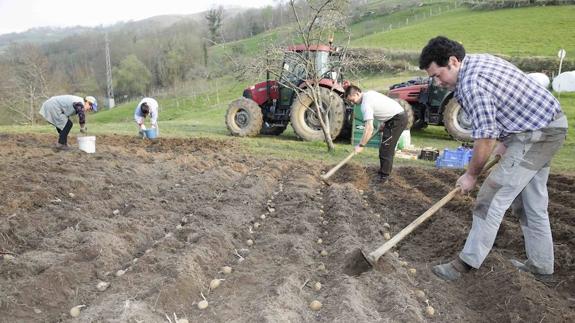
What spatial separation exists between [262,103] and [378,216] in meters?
7.67

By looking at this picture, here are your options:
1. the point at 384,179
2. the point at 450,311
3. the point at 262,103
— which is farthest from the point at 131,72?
the point at 450,311

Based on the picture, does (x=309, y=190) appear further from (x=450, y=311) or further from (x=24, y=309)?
(x=24, y=309)

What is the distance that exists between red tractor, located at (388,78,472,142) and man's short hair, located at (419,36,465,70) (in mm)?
8002

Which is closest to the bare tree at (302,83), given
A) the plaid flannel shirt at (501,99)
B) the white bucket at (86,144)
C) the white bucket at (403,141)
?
the white bucket at (403,141)

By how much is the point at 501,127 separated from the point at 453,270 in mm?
1244

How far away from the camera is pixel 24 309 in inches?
114

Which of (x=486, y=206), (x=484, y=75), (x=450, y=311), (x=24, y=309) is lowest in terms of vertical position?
(x=450, y=311)

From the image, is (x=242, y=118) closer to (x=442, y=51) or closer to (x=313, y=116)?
(x=313, y=116)

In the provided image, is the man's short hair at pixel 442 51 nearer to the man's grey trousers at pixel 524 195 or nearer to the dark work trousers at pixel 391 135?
the man's grey trousers at pixel 524 195

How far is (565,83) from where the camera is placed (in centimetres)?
1894

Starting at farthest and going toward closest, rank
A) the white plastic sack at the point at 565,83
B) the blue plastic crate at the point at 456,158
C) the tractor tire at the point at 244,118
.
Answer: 1. the white plastic sack at the point at 565,83
2. the tractor tire at the point at 244,118
3. the blue plastic crate at the point at 456,158

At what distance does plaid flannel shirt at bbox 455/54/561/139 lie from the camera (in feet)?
10.3

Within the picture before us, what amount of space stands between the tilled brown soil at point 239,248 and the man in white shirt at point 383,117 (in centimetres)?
46

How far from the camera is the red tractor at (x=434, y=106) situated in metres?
11.0
